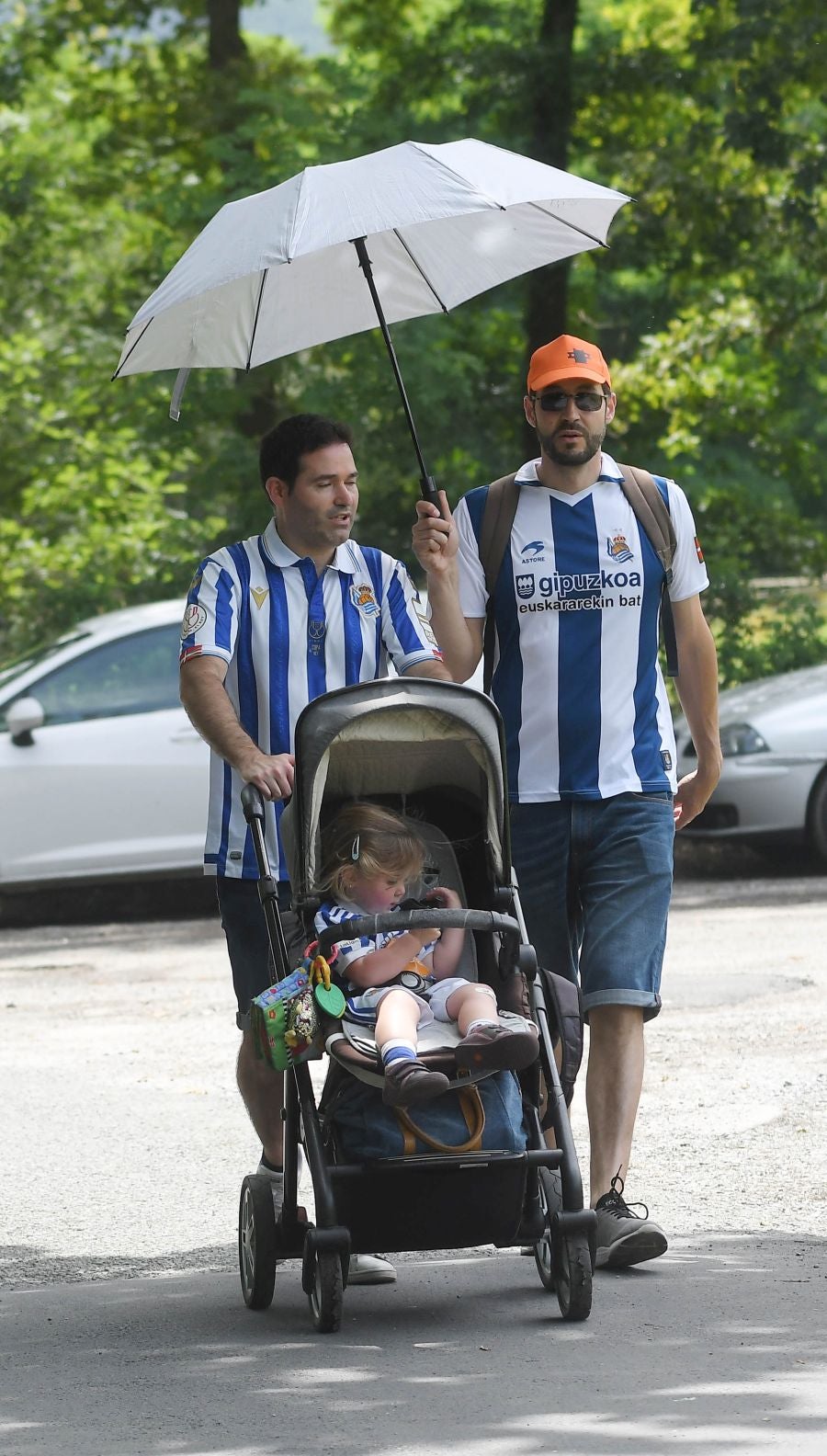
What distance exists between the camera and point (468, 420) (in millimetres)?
18250

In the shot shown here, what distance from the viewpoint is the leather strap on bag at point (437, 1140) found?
14.9ft

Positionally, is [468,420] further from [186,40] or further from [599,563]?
[599,563]

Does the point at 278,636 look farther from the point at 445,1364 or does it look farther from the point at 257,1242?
the point at 445,1364

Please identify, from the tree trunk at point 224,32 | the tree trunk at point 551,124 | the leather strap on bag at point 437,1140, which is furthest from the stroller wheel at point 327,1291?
the tree trunk at point 224,32

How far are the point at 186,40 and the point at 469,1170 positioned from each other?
21.6 metres

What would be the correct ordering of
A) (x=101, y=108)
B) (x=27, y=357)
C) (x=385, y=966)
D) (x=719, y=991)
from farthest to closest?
1. (x=101, y=108)
2. (x=27, y=357)
3. (x=719, y=991)
4. (x=385, y=966)

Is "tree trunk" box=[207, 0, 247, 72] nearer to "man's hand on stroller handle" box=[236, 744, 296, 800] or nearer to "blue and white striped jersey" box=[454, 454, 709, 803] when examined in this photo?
"blue and white striped jersey" box=[454, 454, 709, 803]

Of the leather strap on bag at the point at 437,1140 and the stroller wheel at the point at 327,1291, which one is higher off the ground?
the leather strap on bag at the point at 437,1140

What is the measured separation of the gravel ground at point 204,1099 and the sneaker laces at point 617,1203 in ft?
1.18

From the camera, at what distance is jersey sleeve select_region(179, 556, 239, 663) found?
524cm

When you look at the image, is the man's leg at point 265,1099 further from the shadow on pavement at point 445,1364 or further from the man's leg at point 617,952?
the man's leg at point 617,952

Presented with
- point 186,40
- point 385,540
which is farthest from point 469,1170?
point 186,40

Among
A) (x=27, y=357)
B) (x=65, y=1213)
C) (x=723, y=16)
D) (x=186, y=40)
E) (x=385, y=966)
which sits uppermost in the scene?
(x=186, y=40)

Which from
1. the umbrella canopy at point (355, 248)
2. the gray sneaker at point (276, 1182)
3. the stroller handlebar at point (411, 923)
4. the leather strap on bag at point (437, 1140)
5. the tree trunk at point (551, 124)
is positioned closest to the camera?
the leather strap on bag at point (437, 1140)
